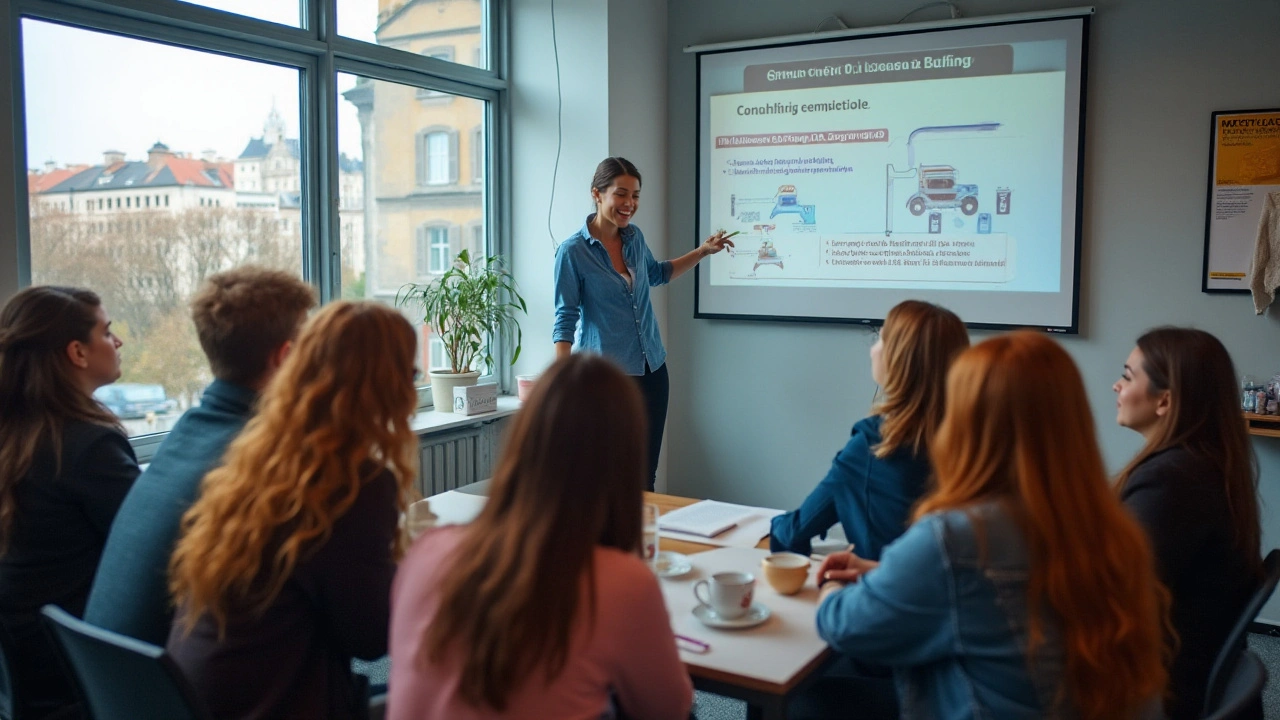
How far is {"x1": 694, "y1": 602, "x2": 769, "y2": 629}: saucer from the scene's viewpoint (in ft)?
5.60

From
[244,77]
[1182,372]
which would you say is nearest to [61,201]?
[244,77]

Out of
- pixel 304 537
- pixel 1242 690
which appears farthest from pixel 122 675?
pixel 1242 690

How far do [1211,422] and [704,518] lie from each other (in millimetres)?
1061

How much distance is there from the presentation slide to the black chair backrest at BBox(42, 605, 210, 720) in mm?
3447

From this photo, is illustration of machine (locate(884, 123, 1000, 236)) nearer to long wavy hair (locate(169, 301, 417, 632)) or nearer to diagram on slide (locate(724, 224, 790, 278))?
diagram on slide (locate(724, 224, 790, 278))

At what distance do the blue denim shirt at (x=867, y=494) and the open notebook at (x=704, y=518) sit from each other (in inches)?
9.0

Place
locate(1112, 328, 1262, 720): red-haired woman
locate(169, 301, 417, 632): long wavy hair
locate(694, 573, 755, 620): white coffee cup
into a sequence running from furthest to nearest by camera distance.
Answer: locate(1112, 328, 1262, 720): red-haired woman
locate(694, 573, 755, 620): white coffee cup
locate(169, 301, 417, 632): long wavy hair

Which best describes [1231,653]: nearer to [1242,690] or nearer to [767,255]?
[1242,690]

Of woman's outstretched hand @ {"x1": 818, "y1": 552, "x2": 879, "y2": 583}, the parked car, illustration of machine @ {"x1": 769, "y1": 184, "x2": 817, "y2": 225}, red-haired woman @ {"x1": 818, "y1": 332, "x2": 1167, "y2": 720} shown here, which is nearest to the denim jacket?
red-haired woman @ {"x1": 818, "y1": 332, "x2": 1167, "y2": 720}

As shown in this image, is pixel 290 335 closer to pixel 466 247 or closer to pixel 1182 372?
pixel 1182 372

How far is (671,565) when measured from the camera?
6.63ft

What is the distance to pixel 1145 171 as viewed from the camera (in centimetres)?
383

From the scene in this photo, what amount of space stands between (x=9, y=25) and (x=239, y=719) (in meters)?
2.21

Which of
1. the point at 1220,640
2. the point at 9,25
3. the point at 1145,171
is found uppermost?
the point at 9,25
